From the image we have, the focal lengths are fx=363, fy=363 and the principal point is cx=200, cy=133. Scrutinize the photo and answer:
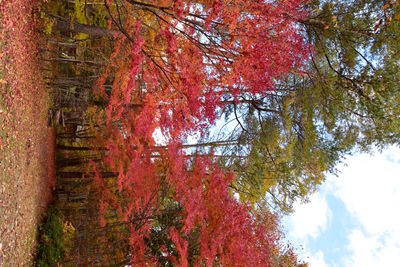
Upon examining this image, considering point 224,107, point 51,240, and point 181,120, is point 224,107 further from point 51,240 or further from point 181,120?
point 51,240

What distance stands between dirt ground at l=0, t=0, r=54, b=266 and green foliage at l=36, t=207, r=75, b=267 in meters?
0.42

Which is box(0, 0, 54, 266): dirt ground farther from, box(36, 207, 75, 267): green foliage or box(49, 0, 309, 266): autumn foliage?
box(49, 0, 309, 266): autumn foliage

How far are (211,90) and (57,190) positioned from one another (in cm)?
698

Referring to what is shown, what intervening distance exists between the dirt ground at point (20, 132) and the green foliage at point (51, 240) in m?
0.42

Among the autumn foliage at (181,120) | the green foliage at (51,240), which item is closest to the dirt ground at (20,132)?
the green foliage at (51,240)

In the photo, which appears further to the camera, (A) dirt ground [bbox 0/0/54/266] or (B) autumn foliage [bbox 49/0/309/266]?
(B) autumn foliage [bbox 49/0/309/266]

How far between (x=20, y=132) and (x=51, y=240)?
3.95 m

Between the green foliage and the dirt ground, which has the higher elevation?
the dirt ground

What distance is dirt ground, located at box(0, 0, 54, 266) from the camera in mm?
7133

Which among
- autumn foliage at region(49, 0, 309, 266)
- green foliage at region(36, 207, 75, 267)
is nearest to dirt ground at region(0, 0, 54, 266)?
green foliage at region(36, 207, 75, 267)

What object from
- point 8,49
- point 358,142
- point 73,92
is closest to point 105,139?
point 73,92

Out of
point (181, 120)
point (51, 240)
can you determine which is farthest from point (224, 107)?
point (51, 240)

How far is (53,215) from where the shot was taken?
11312 millimetres

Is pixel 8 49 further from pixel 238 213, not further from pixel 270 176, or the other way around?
pixel 270 176
